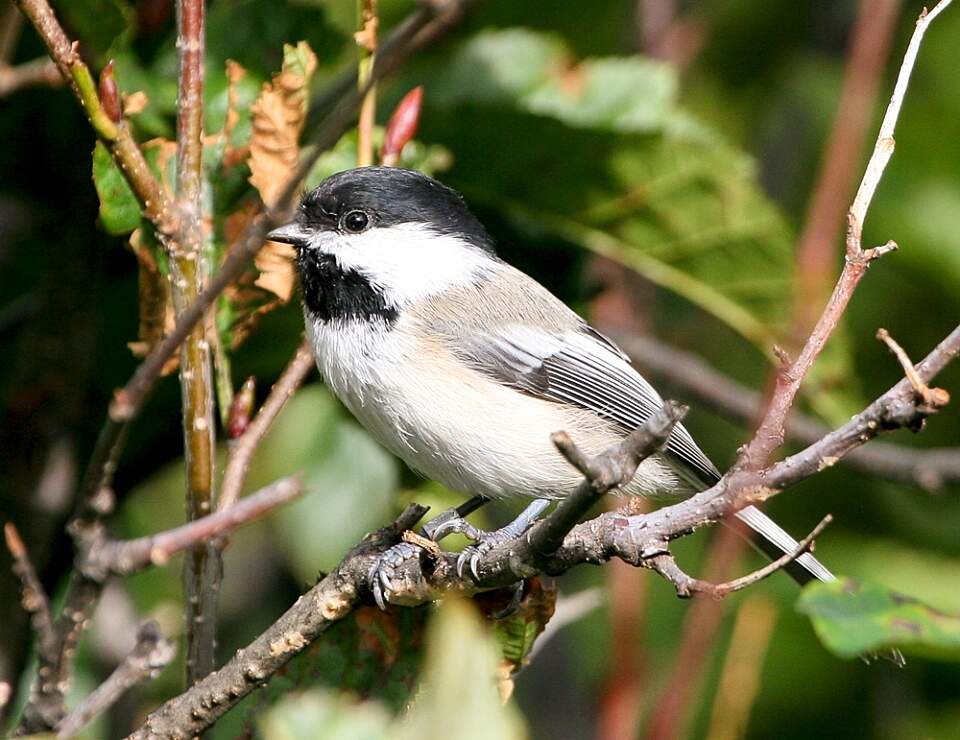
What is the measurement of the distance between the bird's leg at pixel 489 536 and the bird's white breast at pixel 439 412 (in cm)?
3

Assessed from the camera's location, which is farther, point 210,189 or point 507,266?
point 507,266

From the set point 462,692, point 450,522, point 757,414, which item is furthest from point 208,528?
point 757,414

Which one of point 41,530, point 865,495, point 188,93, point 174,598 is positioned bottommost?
point 174,598

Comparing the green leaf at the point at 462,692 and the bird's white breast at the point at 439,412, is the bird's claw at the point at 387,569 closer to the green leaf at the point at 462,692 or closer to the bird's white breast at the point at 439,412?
the bird's white breast at the point at 439,412

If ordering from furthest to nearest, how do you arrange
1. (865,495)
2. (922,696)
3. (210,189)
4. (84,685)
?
(865,495)
(922,696)
(84,685)
(210,189)

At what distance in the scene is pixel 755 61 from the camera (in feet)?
12.4

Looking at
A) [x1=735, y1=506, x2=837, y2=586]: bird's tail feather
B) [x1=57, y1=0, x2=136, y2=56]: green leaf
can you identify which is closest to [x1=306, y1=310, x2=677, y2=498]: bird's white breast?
[x1=735, y1=506, x2=837, y2=586]: bird's tail feather

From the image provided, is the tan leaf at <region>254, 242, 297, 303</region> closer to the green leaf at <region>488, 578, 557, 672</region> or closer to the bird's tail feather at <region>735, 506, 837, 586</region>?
the green leaf at <region>488, 578, 557, 672</region>

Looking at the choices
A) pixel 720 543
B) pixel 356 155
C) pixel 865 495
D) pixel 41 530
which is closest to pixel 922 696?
pixel 865 495

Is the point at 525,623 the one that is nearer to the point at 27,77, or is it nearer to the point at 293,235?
the point at 293,235

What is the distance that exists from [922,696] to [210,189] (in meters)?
2.03

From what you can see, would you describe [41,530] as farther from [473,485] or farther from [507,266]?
[507,266]

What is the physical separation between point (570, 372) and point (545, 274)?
517 mm

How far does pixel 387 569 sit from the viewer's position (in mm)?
1716
